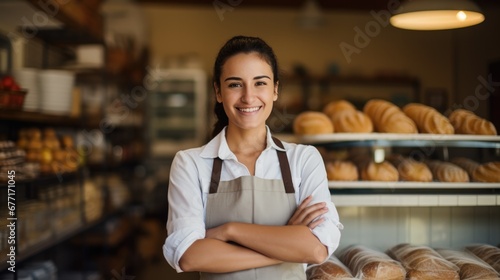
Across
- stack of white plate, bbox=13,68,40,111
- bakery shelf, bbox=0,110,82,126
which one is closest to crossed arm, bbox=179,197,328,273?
bakery shelf, bbox=0,110,82,126

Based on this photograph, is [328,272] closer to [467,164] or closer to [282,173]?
[282,173]

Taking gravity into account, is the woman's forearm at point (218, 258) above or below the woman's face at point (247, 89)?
below

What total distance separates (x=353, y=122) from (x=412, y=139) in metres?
0.23

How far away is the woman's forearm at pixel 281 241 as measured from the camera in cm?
151

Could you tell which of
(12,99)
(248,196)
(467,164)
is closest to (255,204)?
(248,196)

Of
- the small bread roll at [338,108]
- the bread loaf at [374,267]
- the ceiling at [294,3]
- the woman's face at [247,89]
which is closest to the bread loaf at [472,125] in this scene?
the small bread roll at [338,108]

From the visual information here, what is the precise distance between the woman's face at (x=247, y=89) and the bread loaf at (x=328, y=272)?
2.22 ft

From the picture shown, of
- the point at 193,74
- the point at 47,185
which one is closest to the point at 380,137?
the point at 47,185

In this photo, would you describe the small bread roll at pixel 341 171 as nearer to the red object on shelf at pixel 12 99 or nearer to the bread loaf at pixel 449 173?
the bread loaf at pixel 449 173

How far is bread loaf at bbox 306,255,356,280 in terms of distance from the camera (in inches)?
79.5

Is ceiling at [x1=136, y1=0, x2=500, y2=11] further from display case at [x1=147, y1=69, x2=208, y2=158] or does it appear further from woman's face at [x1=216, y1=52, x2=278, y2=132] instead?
woman's face at [x1=216, y1=52, x2=278, y2=132]

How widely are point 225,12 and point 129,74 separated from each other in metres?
1.68

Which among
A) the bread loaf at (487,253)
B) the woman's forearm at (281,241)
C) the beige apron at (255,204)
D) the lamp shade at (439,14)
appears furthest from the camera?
the lamp shade at (439,14)

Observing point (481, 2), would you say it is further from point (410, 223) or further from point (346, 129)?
point (410, 223)
